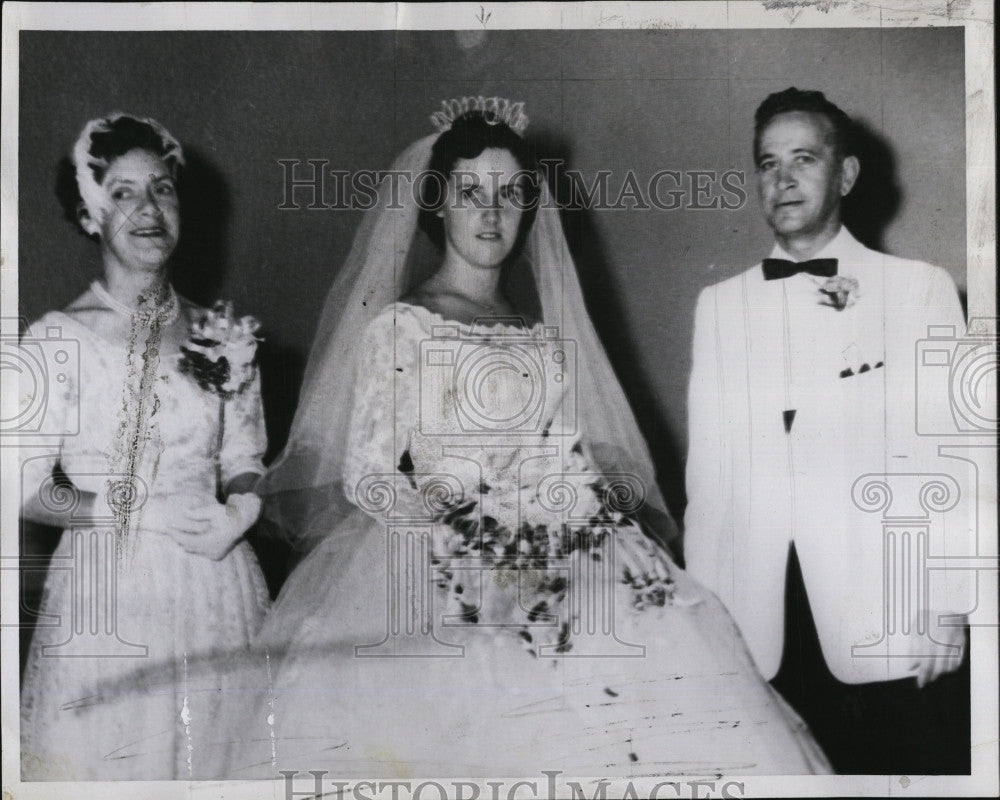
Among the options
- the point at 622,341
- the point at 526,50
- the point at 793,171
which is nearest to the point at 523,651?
the point at 622,341

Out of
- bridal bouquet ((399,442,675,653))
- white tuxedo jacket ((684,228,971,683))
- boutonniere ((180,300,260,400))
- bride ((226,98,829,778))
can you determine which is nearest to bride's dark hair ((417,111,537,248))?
bride ((226,98,829,778))

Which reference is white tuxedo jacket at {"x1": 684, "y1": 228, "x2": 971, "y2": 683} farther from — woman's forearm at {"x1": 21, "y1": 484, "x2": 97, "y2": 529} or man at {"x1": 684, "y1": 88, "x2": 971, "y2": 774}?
woman's forearm at {"x1": 21, "y1": 484, "x2": 97, "y2": 529}

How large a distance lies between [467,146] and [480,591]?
1.54 m

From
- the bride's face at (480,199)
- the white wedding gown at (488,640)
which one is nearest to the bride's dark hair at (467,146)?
the bride's face at (480,199)

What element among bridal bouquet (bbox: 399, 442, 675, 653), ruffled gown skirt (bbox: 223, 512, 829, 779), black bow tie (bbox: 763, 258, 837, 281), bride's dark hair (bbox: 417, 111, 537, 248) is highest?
bride's dark hair (bbox: 417, 111, 537, 248)

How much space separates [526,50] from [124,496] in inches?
82.0

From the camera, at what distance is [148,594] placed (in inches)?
103

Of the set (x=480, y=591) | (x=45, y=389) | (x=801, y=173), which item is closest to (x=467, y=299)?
(x=480, y=591)

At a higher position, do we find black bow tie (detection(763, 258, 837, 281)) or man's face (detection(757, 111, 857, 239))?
man's face (detection(757, 111, 857, 239))

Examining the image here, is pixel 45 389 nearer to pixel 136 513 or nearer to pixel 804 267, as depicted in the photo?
pixel 136 513

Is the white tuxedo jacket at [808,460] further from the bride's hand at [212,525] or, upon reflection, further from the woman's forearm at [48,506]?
the woman's forearm at [48,506]

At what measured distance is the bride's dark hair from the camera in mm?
2635

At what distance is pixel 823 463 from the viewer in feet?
8.61

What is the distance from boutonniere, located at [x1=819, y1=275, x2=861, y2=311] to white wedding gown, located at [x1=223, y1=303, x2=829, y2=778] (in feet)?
3.26
